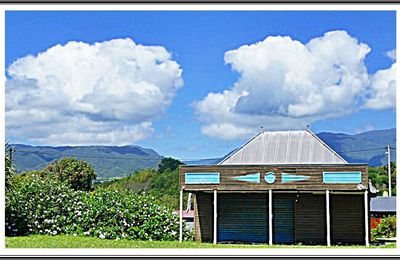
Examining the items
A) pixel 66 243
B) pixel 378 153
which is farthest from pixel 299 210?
pixel 378 153

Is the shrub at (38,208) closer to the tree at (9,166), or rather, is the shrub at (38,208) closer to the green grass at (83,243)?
the green grass at (83,243)

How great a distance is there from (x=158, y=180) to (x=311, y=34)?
16.5 m

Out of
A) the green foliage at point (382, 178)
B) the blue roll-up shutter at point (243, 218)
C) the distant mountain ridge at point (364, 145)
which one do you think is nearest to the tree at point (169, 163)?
the green foliage at point (382, 178)

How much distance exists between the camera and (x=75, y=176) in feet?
126

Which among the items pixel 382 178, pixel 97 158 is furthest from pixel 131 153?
pixel 382 178

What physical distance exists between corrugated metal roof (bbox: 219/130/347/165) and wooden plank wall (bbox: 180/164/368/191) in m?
1.50

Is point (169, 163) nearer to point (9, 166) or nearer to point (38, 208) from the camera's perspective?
point (38, 208)

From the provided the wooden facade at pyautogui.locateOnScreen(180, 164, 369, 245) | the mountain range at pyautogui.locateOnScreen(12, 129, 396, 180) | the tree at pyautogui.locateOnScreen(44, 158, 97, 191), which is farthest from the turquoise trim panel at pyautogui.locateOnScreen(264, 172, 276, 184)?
the tree at pyautogui.locateOnScreen(44, 158, 97, 191)

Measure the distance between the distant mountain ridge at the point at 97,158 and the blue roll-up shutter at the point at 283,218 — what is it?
40.8 meters

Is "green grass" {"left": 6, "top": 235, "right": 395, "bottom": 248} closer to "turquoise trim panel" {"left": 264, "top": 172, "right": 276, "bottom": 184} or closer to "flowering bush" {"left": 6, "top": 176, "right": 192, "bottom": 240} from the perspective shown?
"flowering bush" {"left": 6, "top": 176, "right": 192, "bottom": 240}

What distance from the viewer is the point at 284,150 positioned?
63.3 ft

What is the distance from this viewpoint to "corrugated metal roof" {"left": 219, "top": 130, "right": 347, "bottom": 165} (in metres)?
18.9

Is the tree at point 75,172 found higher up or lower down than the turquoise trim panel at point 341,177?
higher up

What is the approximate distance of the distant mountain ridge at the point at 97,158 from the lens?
245 feet
